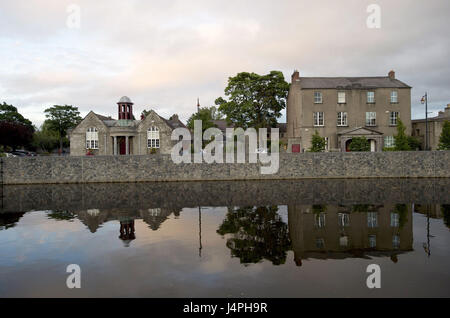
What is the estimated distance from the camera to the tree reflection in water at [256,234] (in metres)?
9.35

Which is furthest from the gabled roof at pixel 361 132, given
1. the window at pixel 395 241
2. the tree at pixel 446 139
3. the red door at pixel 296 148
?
the window at pixel 395 241

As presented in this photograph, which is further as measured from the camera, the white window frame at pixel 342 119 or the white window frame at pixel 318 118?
the white window frame at pixel 342 119

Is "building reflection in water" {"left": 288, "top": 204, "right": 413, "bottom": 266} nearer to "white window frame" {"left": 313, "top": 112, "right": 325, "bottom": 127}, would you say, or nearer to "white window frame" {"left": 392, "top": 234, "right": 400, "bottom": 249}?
"white window frame" {"left": 392, "top": 234, "right": 400, "bottom": 249}

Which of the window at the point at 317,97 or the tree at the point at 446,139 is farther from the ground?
the window at the point at 317,97

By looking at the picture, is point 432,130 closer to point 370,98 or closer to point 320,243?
point 370,98

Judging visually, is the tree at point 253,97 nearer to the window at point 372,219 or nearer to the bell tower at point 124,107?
the bell tower at point 124,107

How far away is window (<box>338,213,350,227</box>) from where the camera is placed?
12.9 metres

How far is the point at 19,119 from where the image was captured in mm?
76188

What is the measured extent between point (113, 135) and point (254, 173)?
26282 mm

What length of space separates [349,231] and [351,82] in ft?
124

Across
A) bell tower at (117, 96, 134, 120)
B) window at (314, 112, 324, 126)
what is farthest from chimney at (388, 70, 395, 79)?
bell tower at (117, 96, 134, 120)

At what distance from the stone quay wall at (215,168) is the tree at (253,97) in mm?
18551

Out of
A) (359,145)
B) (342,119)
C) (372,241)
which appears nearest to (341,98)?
(342,119)
